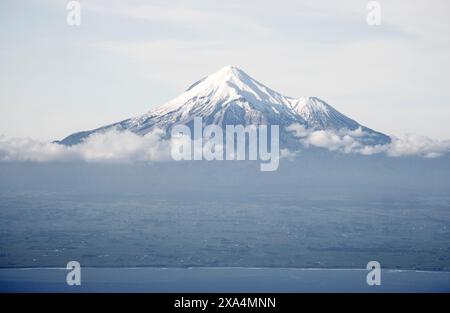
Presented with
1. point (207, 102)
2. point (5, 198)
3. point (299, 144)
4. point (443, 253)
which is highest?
point (207, 102)

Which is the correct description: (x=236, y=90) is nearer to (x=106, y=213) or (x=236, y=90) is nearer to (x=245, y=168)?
(x=245, y=168)

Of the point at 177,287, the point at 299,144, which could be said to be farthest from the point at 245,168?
the point at 177,287

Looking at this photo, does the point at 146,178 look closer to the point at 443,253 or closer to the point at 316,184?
the point at 316,184

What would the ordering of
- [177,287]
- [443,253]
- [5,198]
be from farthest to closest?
[5,198] < [443,253] < [177,287]

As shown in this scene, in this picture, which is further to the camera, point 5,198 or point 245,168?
A: point 245,168

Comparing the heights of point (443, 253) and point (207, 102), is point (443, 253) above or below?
below
